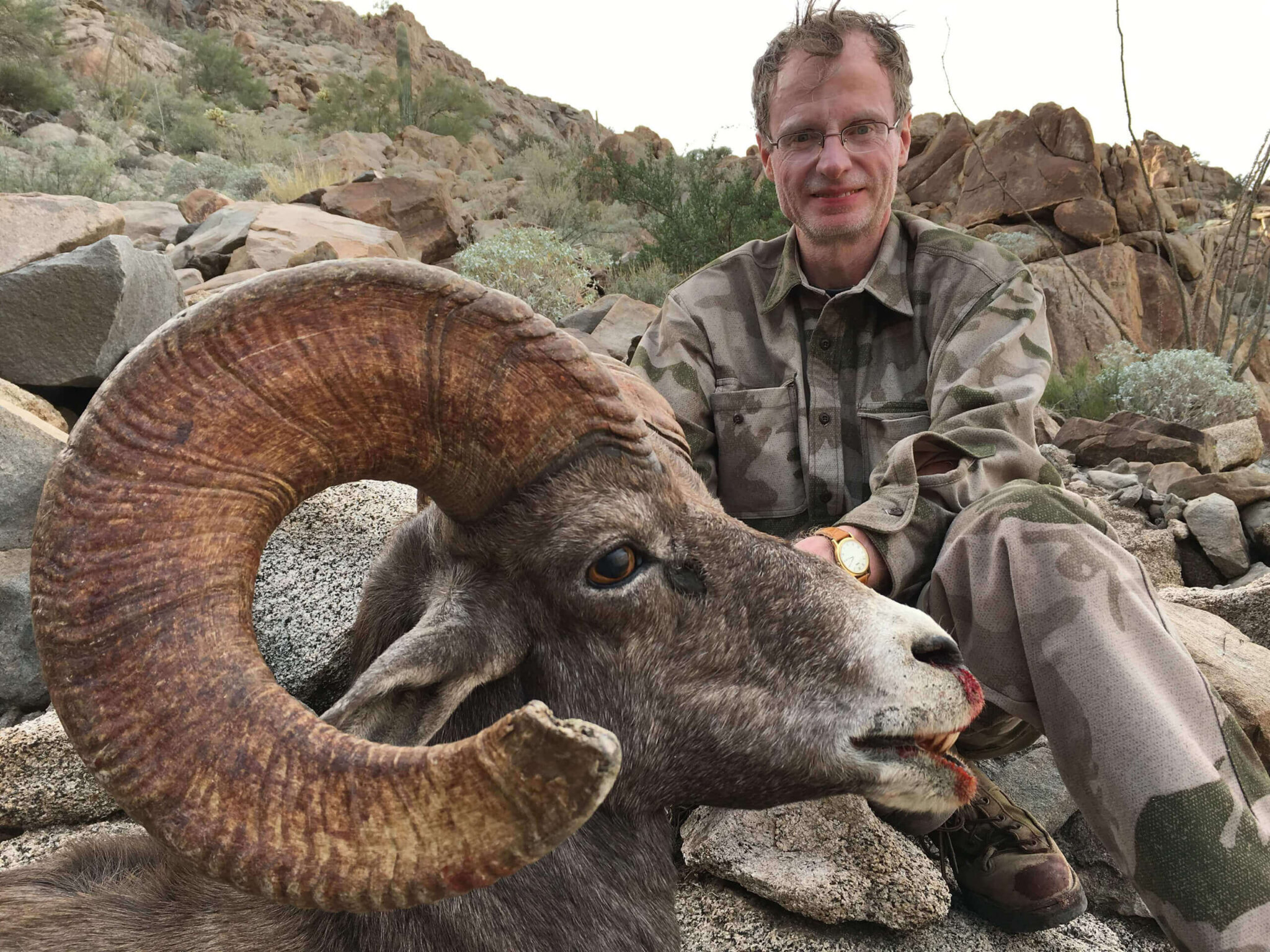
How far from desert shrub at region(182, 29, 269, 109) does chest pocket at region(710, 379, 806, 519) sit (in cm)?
3030

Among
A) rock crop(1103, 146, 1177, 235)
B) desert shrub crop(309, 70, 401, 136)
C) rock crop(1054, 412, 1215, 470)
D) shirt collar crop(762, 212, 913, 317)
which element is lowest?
rock crop(1054, 412, 1215, 470)

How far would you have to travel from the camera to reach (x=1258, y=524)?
20.9 feet

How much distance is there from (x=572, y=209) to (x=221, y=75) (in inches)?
690

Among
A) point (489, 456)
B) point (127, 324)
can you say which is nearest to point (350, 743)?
point (489, 456)

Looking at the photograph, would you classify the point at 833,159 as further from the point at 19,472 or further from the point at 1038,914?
the point at 19,472

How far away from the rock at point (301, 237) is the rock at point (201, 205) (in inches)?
40.0

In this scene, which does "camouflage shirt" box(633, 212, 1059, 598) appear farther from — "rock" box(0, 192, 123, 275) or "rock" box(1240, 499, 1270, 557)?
"rock" box(0, 192, 123, 275)

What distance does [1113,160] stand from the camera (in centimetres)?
1969

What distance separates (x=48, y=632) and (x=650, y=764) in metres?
1.24

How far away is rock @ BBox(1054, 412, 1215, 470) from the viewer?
8.37 meters

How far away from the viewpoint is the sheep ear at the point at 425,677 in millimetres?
1699

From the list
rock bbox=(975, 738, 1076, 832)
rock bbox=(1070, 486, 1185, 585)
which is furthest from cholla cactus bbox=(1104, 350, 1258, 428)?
rock bbox=(975, 738, 1076, 832)

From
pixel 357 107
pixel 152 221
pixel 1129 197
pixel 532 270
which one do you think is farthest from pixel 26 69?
pixel 1129 197

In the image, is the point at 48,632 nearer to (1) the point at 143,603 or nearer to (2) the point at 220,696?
(1) the point at 143,603
